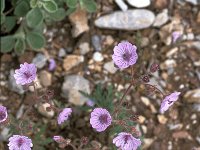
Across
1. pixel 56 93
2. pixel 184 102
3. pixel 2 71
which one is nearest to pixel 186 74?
pixel 184 102

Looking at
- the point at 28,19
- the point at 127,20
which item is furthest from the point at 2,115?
the point at 127,20

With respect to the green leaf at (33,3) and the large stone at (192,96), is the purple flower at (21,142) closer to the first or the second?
the green leaf at (33,3)

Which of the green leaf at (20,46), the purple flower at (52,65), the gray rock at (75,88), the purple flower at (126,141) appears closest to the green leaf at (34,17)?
the green leaf at (20,46)

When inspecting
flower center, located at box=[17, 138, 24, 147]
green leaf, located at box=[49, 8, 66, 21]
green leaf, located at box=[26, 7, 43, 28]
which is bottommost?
flower center, located at box=[17, 138, 24, 147]

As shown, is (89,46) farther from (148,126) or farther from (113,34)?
(148,126)

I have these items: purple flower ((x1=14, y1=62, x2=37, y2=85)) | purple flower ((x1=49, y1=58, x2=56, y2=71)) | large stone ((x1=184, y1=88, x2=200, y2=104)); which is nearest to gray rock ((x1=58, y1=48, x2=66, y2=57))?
purple flower ((x1=49, y1=58, x2=56, y2=71))

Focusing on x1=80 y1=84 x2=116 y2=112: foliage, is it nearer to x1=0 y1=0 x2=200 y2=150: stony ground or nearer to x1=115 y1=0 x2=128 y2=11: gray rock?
x1=0 y1=0 x2=200 y2=150: stony ground

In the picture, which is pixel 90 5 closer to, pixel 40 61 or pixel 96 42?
pixel 96 42
